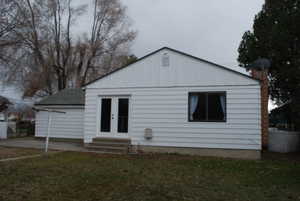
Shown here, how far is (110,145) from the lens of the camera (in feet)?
33.5

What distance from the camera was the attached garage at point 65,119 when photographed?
14.0 metres

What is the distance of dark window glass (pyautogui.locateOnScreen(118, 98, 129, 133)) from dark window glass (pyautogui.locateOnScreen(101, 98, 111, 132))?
52cm

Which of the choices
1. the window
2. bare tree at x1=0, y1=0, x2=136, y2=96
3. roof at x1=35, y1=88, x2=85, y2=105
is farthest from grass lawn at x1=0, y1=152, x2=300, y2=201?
bare tree at x1=0, y1=0, x2=136, y2=96

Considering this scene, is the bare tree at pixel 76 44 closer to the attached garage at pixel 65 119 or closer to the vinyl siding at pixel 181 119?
the attached garage at pixel 65 119

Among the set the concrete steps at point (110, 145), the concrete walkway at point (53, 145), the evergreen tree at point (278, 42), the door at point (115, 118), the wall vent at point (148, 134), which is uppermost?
the evergreen tree at point (278, 42)

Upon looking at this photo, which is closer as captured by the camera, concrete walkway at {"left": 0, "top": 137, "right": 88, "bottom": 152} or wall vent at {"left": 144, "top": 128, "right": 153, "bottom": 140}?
wall vent at {"left": 144, "top": 128, "right": 153, "bottom": 140}

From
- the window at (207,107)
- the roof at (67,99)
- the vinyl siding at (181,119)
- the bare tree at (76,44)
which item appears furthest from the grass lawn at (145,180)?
the bare tree at (76,44)

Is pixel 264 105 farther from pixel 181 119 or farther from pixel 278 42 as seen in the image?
pixel 278 42

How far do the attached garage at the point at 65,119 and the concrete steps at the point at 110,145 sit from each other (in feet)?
12.8

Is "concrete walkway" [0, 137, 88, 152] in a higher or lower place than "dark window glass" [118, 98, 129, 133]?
lower

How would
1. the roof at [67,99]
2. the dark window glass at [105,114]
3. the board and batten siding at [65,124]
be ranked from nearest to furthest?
the dark window glass at [105,114], the board and batten siding at [65,124], the roof at [67,99]

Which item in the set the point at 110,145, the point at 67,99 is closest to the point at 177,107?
the point at 110,145

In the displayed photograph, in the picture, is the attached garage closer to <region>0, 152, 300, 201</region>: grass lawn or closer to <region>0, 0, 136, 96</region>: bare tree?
<region>0, 152, 300, 201</region>: grass lawn

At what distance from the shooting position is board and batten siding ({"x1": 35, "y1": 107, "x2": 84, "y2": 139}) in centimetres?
1403
